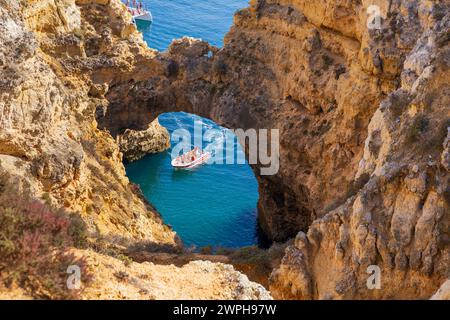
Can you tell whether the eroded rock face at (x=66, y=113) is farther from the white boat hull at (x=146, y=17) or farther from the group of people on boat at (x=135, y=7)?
the group of people on boat at (x=135, y=7)

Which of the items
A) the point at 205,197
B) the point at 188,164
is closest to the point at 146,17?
the point at 188,164

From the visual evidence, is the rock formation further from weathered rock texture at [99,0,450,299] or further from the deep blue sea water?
the deep blue sea water

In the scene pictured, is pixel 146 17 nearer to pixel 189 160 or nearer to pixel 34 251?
pixel 189 160

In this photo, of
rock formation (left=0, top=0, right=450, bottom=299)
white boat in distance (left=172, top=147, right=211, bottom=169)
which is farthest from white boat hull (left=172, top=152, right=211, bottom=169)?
rock formation (left=0, top=0, right=450, bottom=299)

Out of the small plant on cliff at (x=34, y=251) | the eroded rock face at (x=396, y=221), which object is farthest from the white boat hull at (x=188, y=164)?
the small plant on cliff at (x=34, y=251)

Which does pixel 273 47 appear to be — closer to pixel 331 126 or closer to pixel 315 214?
pixel 331 126

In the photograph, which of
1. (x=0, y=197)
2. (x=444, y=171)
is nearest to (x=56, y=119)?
(x=0, y=197)
